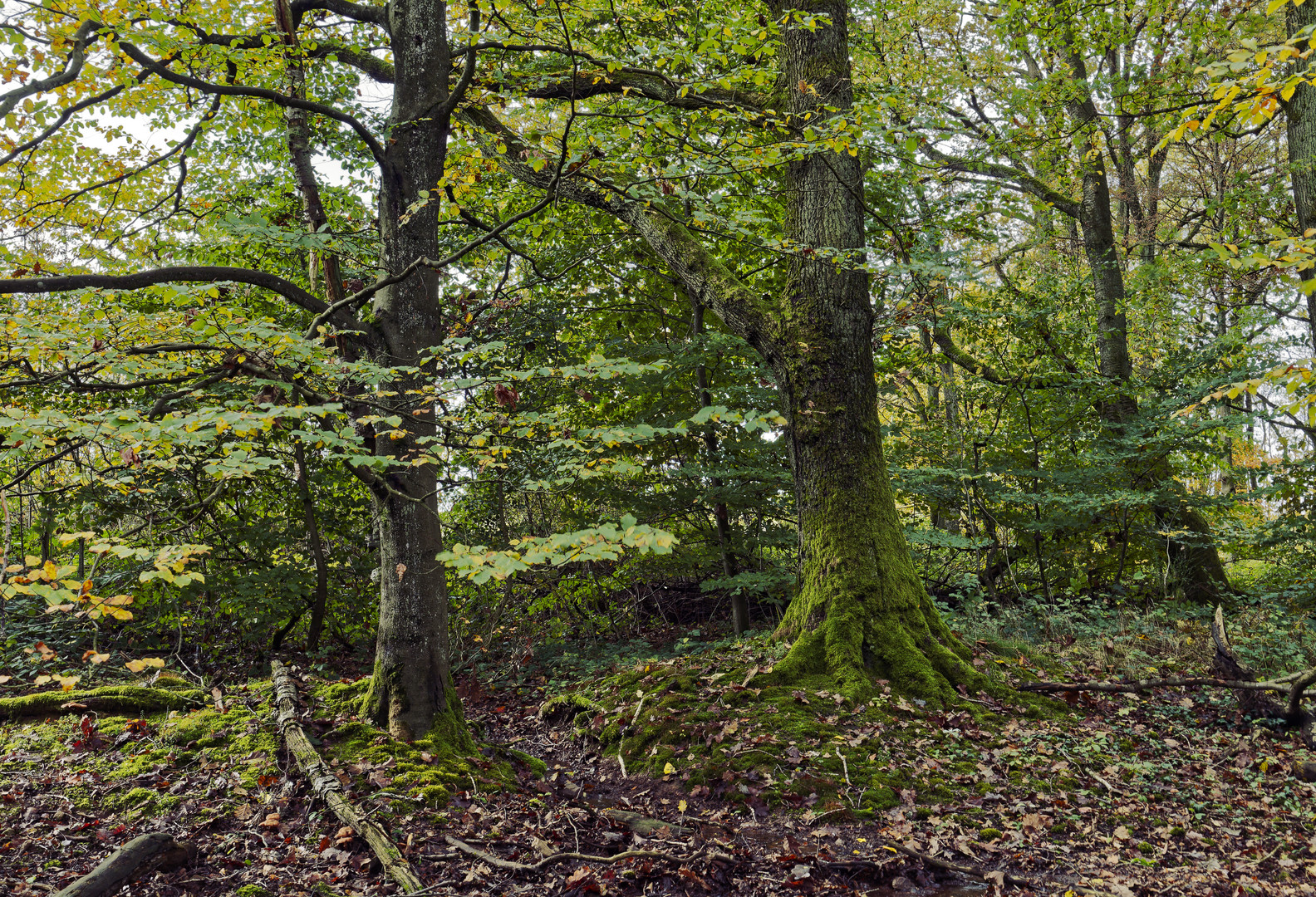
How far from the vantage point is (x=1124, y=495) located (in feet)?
24.5

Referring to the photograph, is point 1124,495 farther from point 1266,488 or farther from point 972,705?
point 972,705

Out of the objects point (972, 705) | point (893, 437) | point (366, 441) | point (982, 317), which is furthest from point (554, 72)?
point (893, 437)

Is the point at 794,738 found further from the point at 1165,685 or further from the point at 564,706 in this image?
the point at 1165,685

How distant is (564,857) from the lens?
3.66 m

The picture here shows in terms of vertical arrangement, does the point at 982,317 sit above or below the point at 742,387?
above

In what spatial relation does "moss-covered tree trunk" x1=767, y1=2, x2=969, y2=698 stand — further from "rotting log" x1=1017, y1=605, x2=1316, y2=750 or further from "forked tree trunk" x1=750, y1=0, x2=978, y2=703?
"rotting log" x1=1017, y1=605, x2=1316, y2=750

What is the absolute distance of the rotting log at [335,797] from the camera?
332cm

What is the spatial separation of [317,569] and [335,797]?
508 centimetres

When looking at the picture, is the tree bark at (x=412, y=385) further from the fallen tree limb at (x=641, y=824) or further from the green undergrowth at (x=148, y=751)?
the fallen tree limb at (x=641, y=824)

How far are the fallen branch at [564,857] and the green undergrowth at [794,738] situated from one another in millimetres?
774

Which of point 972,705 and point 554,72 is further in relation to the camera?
point 554,72

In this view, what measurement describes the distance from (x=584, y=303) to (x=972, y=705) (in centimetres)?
638

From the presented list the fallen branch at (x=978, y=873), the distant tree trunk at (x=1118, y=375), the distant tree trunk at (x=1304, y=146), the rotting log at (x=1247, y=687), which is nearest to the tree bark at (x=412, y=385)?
the fallen branch at (x=978, y=873)

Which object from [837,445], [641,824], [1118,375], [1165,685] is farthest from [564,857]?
[1118,375]
